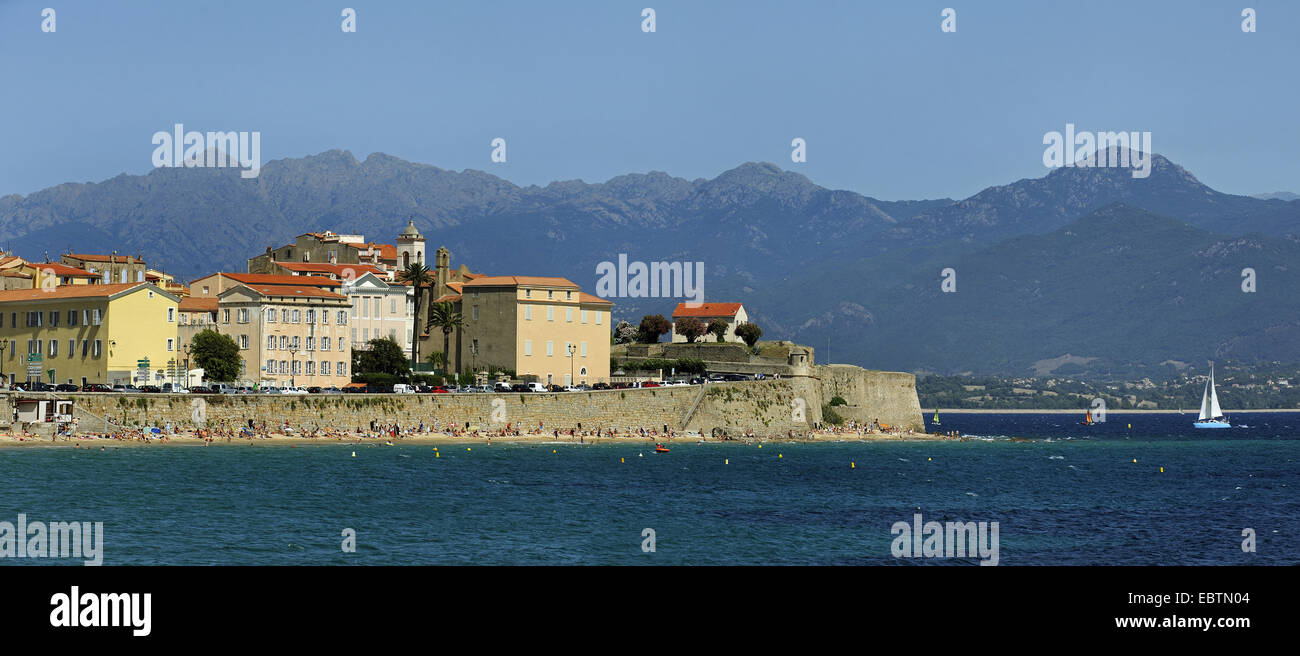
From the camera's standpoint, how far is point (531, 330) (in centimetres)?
11288

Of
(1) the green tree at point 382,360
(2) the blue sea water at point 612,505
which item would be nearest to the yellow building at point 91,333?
(1) the green tree at point 382,360

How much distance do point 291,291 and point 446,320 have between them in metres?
14.0

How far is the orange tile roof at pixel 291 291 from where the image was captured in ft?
342

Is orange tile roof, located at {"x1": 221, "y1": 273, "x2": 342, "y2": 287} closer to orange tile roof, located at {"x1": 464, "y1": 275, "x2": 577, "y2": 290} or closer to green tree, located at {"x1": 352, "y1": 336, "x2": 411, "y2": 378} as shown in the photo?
green tree, located at {"x1": 352, "y1": 336, "x2": 411, "y2": 378}

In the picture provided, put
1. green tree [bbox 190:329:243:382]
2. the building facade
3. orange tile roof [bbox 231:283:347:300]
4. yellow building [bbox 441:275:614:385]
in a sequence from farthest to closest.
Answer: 1. yellow building [bbox 441:275:614:385]
2. orange tile roof [bbox 231:283:347:300]
3. the building facade
4. green tree [bbox 190:329:243:382]

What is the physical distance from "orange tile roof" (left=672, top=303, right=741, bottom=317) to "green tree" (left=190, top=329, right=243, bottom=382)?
51.0 metres

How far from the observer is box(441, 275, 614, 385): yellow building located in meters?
112

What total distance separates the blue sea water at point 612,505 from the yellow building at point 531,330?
65.7 ft

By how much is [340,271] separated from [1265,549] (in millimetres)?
90113

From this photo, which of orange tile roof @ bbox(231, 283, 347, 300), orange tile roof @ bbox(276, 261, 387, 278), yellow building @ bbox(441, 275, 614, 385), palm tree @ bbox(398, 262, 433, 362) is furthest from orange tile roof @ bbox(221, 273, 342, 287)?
yellow building @ bbox(441, 275, 614, 385)

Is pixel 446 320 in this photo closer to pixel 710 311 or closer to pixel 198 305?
pixel 198 305

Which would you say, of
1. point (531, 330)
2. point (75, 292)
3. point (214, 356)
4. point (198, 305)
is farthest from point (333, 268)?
point (75, 292)
